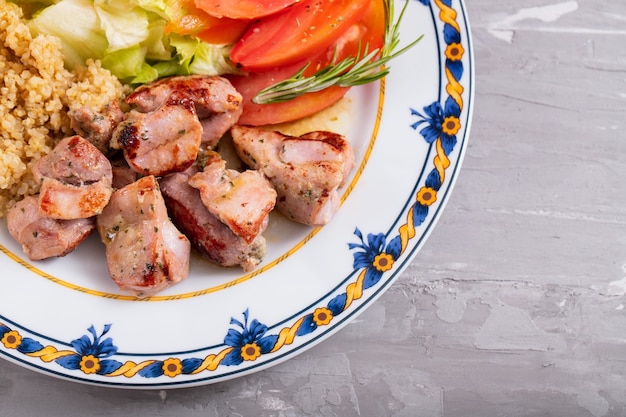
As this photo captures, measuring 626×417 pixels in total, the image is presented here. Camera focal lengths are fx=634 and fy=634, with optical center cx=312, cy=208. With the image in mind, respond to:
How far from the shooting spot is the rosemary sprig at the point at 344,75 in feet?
9.77

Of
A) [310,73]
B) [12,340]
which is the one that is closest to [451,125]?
[310,73]

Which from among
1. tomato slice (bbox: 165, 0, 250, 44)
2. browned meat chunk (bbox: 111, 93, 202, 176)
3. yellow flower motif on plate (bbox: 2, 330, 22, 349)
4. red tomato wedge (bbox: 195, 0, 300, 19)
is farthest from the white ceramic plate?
tomato slice (bbox: 165, 0, 250, 44)

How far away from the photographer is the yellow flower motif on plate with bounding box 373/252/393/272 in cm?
287

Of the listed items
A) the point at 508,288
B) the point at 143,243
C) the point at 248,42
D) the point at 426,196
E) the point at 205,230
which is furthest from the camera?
the point at 508,288

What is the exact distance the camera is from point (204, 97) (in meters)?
2.91

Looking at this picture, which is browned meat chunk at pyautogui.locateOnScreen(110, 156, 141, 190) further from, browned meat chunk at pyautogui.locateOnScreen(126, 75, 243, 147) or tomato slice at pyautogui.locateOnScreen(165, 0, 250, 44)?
tomato slice at pyautogui.locateOnScreen(165, 0, 250, 44)

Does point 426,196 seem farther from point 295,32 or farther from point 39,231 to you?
point 39,231

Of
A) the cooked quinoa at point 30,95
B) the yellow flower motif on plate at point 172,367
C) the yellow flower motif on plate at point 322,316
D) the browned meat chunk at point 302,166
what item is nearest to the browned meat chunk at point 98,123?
the cooked quinoa at point 30,95

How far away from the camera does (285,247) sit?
3.00 meters

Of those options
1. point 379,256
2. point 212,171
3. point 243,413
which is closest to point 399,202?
point 379,256

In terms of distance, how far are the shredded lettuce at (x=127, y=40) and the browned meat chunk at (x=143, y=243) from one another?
2.11ft

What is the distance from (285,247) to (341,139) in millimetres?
573

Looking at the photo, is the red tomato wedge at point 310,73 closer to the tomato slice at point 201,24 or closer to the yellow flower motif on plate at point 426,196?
the tomato slice at point 201,24

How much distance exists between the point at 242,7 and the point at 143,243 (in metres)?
1.17
